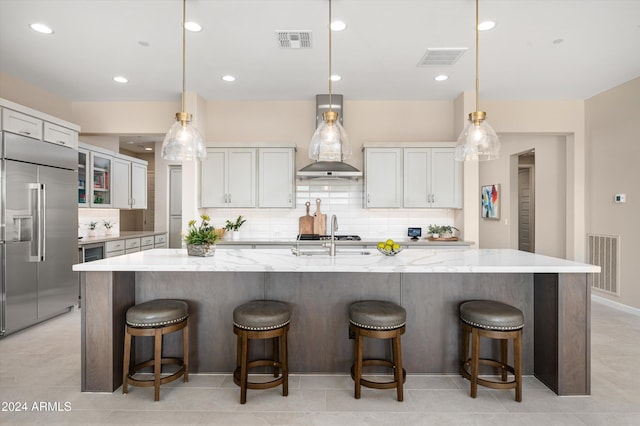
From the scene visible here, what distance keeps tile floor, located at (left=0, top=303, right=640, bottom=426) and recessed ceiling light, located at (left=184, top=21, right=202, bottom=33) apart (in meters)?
2.90

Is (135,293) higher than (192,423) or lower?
higher

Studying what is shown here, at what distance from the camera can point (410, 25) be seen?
10.5 feet

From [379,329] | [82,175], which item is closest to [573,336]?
[379,329]

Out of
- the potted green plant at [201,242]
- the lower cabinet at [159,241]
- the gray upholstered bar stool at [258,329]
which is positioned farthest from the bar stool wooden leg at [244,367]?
the lower cabinet at [159,241]

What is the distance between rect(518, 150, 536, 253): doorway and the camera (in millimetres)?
8375

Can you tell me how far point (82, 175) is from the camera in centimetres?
491

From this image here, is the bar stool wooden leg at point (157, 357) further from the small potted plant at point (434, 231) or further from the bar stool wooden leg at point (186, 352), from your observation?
the small potted plant at point (434, 231)

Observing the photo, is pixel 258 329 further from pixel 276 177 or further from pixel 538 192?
pixel 538 192

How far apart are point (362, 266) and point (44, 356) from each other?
290cm

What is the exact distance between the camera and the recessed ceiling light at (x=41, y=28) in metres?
3.18

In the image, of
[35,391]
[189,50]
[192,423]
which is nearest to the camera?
[192,423]

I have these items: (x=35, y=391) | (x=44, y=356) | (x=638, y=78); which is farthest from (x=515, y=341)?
(x=638, y=78)

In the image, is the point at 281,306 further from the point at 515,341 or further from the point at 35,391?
the point at 35,391

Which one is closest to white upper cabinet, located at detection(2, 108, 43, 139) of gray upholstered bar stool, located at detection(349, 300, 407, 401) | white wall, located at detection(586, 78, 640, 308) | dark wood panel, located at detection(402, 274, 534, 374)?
gray upholstered bar stool, located at detection(349, 300, 407, 401)
